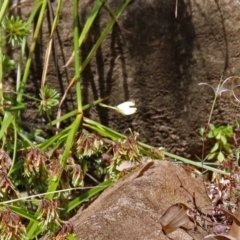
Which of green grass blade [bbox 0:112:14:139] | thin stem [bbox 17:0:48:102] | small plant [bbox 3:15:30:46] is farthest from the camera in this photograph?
thin stem [bbox 17:0:48:102]

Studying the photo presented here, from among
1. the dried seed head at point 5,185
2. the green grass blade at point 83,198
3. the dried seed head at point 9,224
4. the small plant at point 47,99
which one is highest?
the small plant at point 47,99

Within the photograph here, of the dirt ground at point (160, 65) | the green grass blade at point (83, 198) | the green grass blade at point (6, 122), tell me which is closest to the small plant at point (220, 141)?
the dirt ground at point (160, 65)

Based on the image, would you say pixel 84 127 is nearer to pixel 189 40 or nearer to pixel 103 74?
pixel 103 74

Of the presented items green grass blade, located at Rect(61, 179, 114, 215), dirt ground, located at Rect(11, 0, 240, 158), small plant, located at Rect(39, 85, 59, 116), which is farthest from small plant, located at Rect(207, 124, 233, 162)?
small plant, located at Rect(39, 85, 59, 116)

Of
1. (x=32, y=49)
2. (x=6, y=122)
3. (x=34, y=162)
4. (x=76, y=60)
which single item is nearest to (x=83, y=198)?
(x=34, y=162)

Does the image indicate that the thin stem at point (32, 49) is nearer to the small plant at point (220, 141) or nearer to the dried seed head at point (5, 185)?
the dried seed head at point (5, 185)

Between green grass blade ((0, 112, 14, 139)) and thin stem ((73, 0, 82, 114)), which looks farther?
thin stem ((73, 0, 82, 114))

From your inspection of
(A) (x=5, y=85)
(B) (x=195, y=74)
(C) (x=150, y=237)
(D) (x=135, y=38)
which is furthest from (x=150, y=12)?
(C) (x=150, y=237)

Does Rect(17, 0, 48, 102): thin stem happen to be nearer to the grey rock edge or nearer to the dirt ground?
the dirt ground
